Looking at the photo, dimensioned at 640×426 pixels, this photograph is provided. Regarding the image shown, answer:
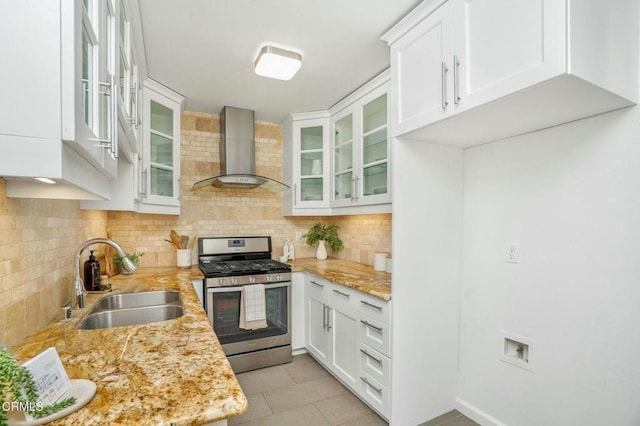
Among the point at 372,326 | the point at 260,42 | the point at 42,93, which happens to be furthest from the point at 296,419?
the point at 260,42

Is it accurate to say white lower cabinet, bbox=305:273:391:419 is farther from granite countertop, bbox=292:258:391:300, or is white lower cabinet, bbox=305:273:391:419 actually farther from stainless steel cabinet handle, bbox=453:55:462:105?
stainless steel cabinet handle, bbox=453:55:462:105

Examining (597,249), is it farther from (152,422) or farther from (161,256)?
(161,256)

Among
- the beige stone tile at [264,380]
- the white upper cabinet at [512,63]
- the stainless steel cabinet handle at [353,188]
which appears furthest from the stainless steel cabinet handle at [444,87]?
the beige stone tile at [264,380]

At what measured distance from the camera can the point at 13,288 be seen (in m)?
1.18

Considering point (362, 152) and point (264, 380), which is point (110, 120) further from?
point (264, 380)

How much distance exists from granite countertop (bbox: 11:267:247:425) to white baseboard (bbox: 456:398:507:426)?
1.84 m

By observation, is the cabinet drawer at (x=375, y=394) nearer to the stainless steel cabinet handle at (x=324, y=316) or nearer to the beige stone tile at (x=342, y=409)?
the beige stone tile at (x=342, y=409)

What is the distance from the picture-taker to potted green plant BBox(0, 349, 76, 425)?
631 mm

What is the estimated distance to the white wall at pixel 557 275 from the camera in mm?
1449

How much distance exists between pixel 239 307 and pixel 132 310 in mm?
1136

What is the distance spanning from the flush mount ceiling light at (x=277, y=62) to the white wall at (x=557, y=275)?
4.44ft

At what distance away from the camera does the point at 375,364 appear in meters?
2.15

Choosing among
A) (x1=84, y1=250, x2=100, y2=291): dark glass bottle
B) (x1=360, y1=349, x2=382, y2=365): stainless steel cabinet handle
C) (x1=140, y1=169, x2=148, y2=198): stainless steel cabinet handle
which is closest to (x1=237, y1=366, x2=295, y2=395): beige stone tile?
(x1=360, y1=349, x2=382, y2=365): stainless steel cabinet handle

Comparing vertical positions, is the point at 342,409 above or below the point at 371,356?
below
